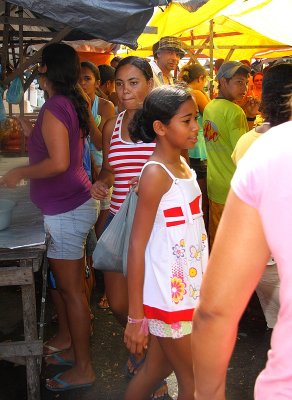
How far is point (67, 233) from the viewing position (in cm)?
289

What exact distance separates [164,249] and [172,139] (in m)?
0.50

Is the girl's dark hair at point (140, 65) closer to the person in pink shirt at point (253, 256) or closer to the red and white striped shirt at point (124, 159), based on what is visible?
the red and white striped shirt at point (124, 159)

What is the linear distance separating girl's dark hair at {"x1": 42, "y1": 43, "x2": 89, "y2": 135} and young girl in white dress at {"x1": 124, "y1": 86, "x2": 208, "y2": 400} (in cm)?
84

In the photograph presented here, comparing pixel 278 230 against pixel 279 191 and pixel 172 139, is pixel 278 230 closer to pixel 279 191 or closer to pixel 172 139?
pixel 279 191

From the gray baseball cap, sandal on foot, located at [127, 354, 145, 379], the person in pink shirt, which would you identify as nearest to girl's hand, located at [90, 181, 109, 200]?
sandal on foot, located at [127, 354, 145, 379]

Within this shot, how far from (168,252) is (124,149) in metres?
0.93

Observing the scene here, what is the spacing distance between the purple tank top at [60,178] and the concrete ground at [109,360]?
113 cm

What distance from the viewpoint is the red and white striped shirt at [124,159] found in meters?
2.80

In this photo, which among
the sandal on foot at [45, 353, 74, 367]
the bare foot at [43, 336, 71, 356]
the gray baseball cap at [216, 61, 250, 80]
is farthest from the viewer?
the gray baseball cap at [216, 61, 250, 80]

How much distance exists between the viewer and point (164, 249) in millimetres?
2084

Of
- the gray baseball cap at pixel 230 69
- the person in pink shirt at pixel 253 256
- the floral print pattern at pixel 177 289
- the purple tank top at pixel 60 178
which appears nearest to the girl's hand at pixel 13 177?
the purple tank top at pixel 60 178

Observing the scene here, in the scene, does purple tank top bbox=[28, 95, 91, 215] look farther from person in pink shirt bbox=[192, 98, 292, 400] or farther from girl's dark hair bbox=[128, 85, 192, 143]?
person in pink shirt bbox=[192, 98, 292, 400]

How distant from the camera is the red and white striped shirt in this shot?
110 inches

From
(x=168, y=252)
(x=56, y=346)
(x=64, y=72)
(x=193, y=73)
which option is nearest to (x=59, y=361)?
(x=56, y=346)
